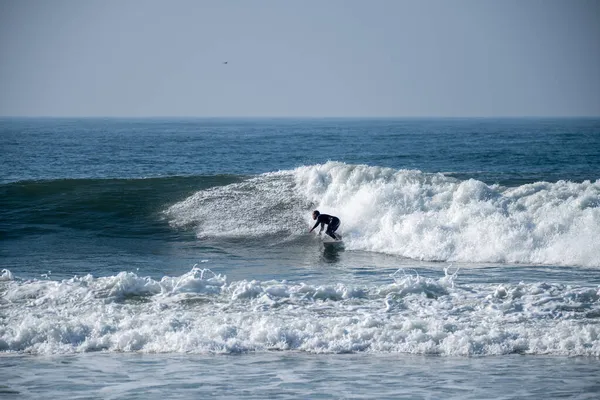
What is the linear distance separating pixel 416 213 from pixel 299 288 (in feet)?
25.7

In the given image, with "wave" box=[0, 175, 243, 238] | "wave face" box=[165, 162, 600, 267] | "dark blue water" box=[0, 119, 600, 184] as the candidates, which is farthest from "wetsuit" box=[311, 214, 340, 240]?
"dark blue water" box=[0, 119, 600, 184]

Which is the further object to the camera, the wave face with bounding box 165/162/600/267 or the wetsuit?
the wetsuit

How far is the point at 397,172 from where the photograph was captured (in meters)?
24.9

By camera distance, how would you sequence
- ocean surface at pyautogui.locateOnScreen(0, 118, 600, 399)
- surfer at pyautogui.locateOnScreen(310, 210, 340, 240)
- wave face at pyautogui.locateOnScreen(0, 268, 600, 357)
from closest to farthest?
ocean surface at pyautogui.locateOnScreen(0, 118, 600, 399) < wave face at pyautogui.locateOnScreen(0, 268, 600, 357) < surfer at pyautogui.locateOnScreen(310, 210, 340, 240)

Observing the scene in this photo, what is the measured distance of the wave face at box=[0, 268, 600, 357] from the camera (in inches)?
466

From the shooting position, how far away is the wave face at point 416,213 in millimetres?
18969

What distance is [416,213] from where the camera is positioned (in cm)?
2148

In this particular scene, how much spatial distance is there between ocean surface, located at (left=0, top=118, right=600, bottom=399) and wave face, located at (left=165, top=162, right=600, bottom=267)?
0.06m

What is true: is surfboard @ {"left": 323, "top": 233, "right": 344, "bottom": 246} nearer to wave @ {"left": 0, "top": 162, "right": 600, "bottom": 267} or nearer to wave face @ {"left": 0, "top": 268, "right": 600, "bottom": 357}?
wave @ {"left": 0, "top": 162, "right": 600, "bottom": 267}

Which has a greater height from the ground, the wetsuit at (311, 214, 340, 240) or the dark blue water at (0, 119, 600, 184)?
the dark blue water at (0, 119, 600, 184)

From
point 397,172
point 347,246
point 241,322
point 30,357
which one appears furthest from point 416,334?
point 397,172

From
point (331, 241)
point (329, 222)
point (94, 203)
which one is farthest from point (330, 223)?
point (94, 203)

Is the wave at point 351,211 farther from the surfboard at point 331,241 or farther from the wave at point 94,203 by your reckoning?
the surfboard at point 331,241

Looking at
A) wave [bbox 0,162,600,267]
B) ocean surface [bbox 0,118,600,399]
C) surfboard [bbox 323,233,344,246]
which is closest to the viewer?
ocean surface [bbox 0,118,600,399]
